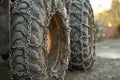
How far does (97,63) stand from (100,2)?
12887 millimetres

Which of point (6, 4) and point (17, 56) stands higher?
point (6, 4)

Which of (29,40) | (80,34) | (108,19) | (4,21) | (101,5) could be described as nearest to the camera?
(29,40)

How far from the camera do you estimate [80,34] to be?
589cm

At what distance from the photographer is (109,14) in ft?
58.2

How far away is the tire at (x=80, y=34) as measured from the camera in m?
5.89

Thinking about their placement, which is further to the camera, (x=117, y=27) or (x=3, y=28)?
(x=117, y=27)

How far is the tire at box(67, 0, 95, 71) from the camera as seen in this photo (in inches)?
232

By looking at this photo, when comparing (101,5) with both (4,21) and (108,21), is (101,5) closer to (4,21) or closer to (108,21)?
(108,21)

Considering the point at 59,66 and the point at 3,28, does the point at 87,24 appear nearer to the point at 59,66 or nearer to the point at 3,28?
the point at 59,66

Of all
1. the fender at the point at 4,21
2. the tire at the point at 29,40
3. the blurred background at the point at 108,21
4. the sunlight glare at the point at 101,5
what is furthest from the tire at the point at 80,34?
the sunlight glare at the point at 101,5

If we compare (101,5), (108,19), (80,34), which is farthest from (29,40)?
(101,5)

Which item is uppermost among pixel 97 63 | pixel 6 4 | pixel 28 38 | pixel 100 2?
pixel 100 2

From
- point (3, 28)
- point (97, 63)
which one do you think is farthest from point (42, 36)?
point (97, 63)

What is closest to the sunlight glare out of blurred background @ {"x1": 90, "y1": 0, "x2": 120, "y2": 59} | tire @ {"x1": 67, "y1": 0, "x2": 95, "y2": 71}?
blurred background @ {"x1": 90, "y1": 0, "x2": 120, "y2": 59}
